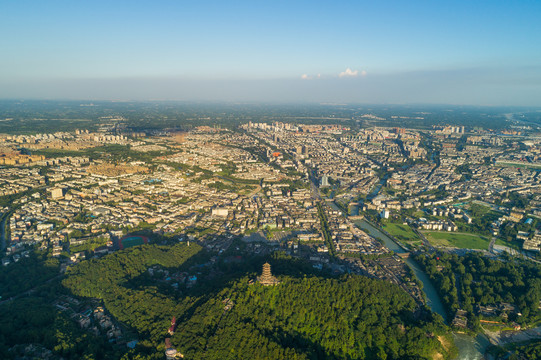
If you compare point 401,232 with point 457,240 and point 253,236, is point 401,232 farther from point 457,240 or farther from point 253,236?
point 253,236

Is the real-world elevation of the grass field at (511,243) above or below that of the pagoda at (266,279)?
below

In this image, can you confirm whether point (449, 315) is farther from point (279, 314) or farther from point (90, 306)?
point (90, 306)

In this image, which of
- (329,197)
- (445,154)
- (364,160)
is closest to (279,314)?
(329,197)

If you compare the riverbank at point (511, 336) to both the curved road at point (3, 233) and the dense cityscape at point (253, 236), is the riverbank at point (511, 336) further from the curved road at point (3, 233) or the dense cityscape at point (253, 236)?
the curved road at point (3, 233)

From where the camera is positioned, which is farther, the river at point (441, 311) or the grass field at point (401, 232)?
the grass field at point (401, 232)

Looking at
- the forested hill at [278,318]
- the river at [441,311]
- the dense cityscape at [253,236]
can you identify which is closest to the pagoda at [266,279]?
the dense cityscape at [253,236]

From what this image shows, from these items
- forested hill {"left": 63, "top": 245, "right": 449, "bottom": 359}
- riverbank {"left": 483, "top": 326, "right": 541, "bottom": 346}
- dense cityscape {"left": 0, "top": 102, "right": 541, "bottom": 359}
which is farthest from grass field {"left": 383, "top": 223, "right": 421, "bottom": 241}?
riverbank {"left": 483, "top": 326, "right": 541, "bottom": 346}
